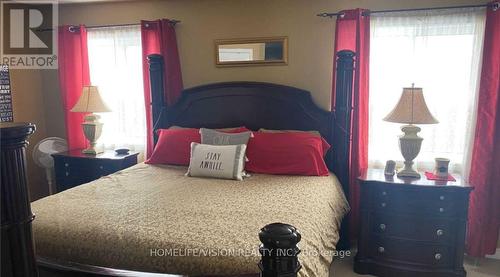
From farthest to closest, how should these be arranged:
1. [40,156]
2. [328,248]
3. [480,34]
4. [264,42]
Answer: [40,156]
[264,42]
[480,34]
[328,248]

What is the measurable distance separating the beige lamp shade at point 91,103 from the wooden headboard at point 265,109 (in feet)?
1.58

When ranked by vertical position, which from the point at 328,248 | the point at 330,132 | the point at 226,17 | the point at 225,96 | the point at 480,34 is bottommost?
the point at 328,248

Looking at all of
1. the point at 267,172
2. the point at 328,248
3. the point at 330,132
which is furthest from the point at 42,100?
the point at 328,248

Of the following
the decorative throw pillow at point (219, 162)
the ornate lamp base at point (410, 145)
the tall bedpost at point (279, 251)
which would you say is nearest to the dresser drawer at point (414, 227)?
the ornate lamp base at point (410, 145)

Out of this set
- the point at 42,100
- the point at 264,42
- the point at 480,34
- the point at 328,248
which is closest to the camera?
the point at 328,248

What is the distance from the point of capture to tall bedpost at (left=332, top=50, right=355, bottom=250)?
9.35ft

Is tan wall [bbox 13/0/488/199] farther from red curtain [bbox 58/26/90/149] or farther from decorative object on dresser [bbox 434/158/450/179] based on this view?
decorative object on dresser [bbox 434/158/450/179]

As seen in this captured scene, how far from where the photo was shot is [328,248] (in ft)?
6.17

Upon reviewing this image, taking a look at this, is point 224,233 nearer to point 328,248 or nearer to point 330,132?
point 328,248

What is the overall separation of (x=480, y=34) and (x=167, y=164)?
264cm

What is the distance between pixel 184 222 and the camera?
1689 millimetres

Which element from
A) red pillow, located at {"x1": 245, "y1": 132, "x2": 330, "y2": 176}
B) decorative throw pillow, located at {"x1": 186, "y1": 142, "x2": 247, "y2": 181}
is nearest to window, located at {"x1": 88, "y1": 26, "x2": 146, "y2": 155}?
decorative throw pillow, located at {"x1": 186, "y1": 142, "x2": 247, "y2": 181}

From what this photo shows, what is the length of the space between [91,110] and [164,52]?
0.88 meters

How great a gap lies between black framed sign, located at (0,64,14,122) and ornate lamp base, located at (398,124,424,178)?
11.8ft
